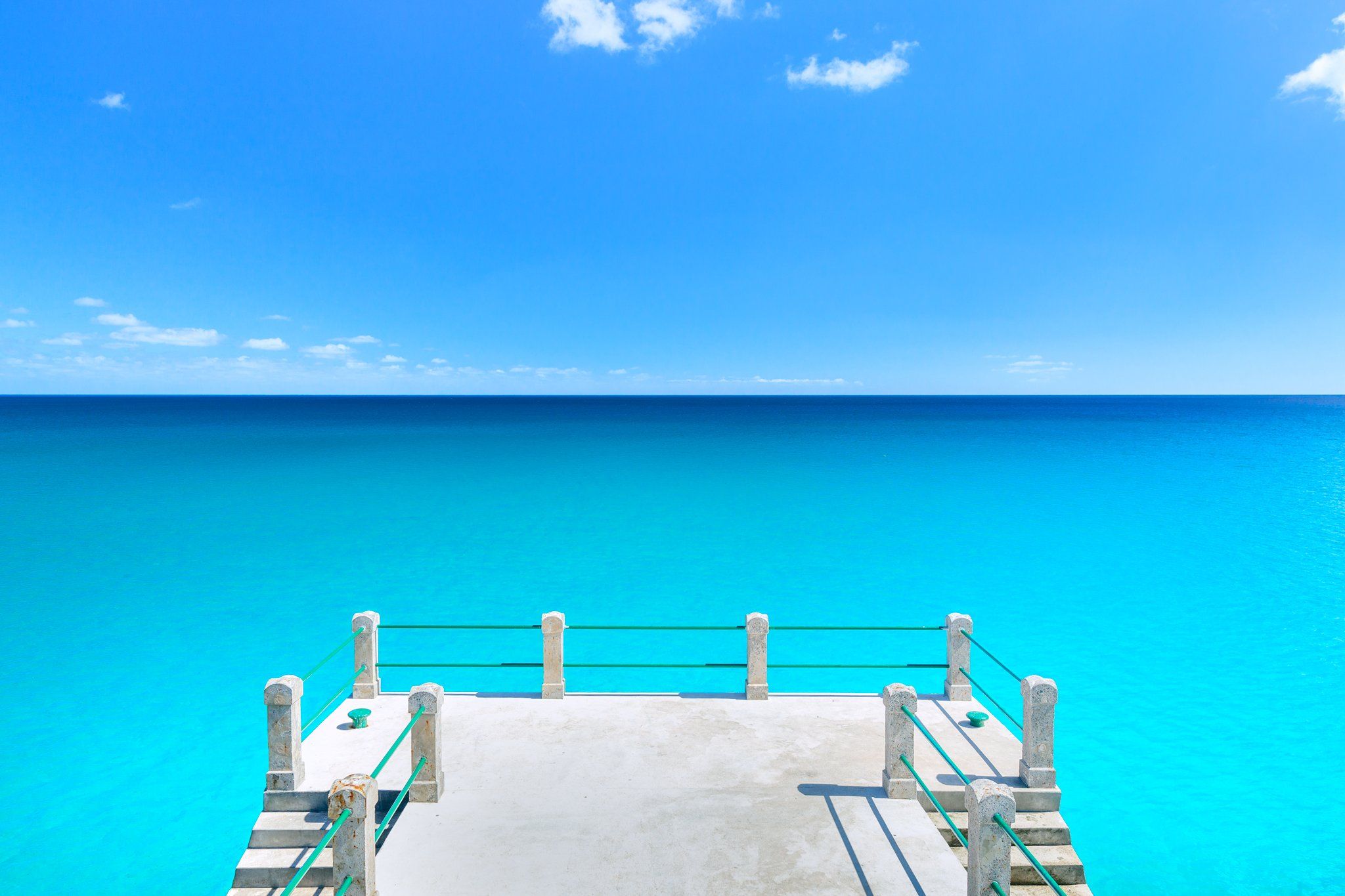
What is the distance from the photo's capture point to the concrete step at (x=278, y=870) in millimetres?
8539

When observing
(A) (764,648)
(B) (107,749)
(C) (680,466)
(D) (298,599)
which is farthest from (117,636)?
(C) (680,466)

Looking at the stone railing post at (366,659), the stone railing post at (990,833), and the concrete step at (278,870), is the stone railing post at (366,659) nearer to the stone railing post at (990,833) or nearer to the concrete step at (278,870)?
the concrete step at (278,870)

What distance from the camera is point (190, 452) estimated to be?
252 ft

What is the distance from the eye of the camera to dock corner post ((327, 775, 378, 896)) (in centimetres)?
A: 664

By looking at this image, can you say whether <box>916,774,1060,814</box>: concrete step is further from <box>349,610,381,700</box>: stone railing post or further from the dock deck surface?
<box>349,610,381,700</box>: stone railing post

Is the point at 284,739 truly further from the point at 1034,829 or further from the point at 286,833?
the point at 1034,829

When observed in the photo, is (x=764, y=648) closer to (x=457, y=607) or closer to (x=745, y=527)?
(x=457, y=607)

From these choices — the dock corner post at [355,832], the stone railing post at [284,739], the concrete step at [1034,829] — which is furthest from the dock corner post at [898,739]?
the stone railing post at [284,739]

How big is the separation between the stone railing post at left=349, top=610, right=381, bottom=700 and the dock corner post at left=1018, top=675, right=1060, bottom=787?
10441mm

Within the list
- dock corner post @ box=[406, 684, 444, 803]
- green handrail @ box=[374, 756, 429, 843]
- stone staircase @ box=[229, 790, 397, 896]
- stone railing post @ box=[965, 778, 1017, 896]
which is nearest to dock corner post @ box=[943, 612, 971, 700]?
stone railing post @ box=[965, 778, 1017, 896]

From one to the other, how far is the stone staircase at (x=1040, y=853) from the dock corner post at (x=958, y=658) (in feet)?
9.35

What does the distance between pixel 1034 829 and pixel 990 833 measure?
336cm

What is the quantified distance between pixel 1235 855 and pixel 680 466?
182 feet

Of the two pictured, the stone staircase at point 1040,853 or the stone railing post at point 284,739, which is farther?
the stone railing post at point 284,739
